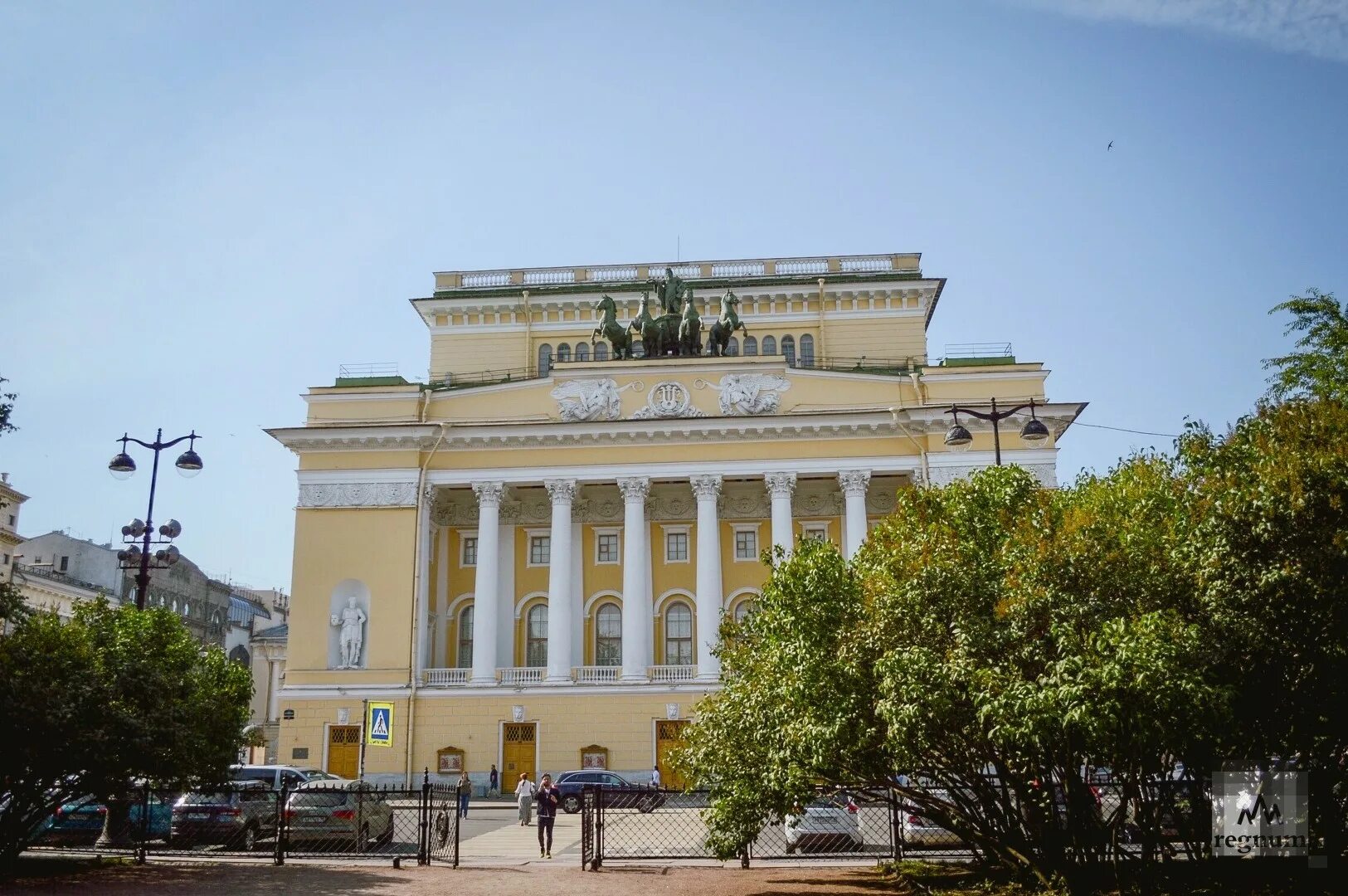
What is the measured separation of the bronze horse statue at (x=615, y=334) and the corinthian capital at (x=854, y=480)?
9.02m

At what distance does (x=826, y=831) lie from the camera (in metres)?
20.2

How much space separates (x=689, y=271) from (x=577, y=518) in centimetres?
1307

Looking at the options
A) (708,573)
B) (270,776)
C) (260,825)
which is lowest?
(260,825)

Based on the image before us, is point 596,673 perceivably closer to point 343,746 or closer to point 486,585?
point 486,585

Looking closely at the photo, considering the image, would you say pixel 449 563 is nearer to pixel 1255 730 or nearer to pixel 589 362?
pixel 589 362

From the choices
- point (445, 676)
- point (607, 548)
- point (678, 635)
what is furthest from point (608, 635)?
point (445, 676)

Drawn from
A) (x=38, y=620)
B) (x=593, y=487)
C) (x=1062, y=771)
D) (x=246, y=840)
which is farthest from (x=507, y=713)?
(x=1062, y=771)

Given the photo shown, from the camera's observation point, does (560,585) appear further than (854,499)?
Yes

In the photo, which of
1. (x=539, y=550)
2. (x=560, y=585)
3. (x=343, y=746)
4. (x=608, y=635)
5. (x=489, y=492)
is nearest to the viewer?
(x=343, y=746)

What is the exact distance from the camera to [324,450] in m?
41.3


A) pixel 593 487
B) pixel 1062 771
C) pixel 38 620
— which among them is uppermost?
pixel 593 487

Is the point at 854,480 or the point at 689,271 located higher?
the point at 689,271

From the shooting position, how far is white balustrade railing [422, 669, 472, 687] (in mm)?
39969

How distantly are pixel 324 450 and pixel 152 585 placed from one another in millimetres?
49417
